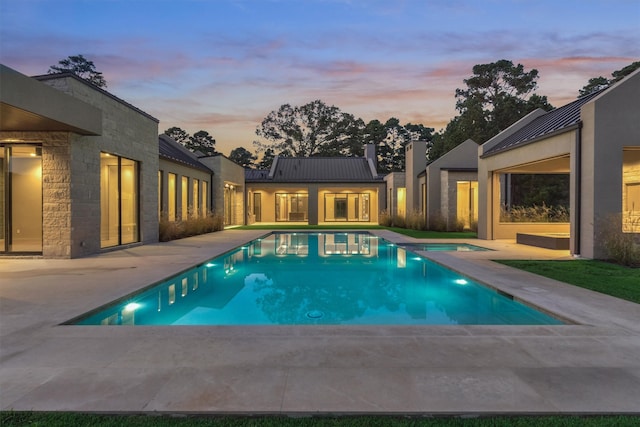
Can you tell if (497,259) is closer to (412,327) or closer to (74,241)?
(412,327)

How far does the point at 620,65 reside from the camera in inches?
1012

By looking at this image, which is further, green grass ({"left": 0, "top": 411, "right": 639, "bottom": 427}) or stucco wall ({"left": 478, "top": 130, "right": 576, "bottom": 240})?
stucco wall ({"left": 478, "top": 130, "right": 576, "bottom": 240})

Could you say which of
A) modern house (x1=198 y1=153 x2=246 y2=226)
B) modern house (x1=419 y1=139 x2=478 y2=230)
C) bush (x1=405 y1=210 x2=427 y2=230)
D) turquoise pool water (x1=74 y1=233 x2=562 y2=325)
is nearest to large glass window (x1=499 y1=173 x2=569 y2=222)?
modern house (x1=419 y1=139 x2=478 y2=230)

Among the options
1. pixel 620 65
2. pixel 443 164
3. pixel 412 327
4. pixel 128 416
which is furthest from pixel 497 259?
pixel 620 65

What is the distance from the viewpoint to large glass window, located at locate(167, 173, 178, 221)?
15.5 metres

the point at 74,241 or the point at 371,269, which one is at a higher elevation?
the point at 74,241

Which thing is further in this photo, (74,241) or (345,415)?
(74,241)

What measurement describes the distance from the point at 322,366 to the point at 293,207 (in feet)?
84.6

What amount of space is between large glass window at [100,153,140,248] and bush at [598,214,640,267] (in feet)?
40.3

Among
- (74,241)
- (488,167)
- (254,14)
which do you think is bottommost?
(74,241)

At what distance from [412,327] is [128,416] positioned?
8.85 ft

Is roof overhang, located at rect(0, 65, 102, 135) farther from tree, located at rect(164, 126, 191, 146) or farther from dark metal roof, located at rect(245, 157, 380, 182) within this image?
tree, located at rect(164, 126, 191, 146)

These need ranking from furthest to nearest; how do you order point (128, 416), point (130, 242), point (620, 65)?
point (620, 65), point (130, 242), point (128, 416)

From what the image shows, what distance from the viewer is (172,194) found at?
1593cm
